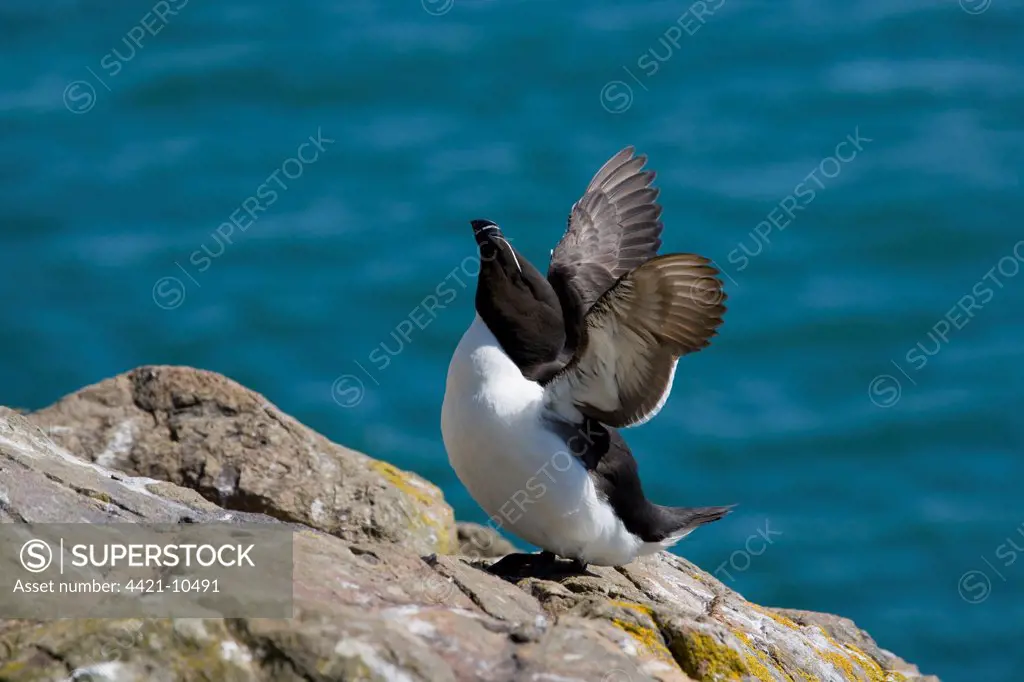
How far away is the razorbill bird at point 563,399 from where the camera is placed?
6.09 m

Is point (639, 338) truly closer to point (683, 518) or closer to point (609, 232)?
point (683, 518)

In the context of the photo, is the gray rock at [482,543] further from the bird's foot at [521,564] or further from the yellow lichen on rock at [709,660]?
the yellow lichen on rock at [709,660]

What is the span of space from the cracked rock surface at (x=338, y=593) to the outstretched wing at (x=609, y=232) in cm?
145

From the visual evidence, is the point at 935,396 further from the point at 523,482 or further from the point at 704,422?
the point at 523,482

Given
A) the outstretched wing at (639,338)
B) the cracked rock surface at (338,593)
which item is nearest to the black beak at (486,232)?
the outstretched wing at (639,338)

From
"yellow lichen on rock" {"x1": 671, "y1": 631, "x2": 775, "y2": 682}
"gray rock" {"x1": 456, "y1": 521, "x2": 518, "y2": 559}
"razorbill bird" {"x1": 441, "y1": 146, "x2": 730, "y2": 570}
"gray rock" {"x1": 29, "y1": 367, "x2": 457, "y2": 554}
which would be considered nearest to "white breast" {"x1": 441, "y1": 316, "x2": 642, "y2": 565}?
"razorbill bird" {"x1": 441, "y1": 146, "x2": 730, "y2": 570}

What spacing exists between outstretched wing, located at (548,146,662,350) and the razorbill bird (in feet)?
2.35

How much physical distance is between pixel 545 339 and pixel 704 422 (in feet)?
22.9

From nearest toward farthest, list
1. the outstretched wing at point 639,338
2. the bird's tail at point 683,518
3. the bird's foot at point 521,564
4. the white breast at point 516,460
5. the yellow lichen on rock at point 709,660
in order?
1. the yellow lichen on rock at point 709,660
2. the outstretched wing at point 639,338
3. the white breast at point 516,460
4. the bird's foot at point 521,564
5. the bird's tail at point 683,518

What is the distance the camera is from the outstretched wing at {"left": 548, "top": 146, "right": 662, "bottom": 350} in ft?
24.6

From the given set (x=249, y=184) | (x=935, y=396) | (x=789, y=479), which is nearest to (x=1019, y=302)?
(x=935, y=396)

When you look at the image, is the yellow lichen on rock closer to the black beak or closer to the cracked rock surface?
the cracked rock surface

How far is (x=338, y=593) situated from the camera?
4848 millimetres

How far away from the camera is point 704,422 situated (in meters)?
13.5
